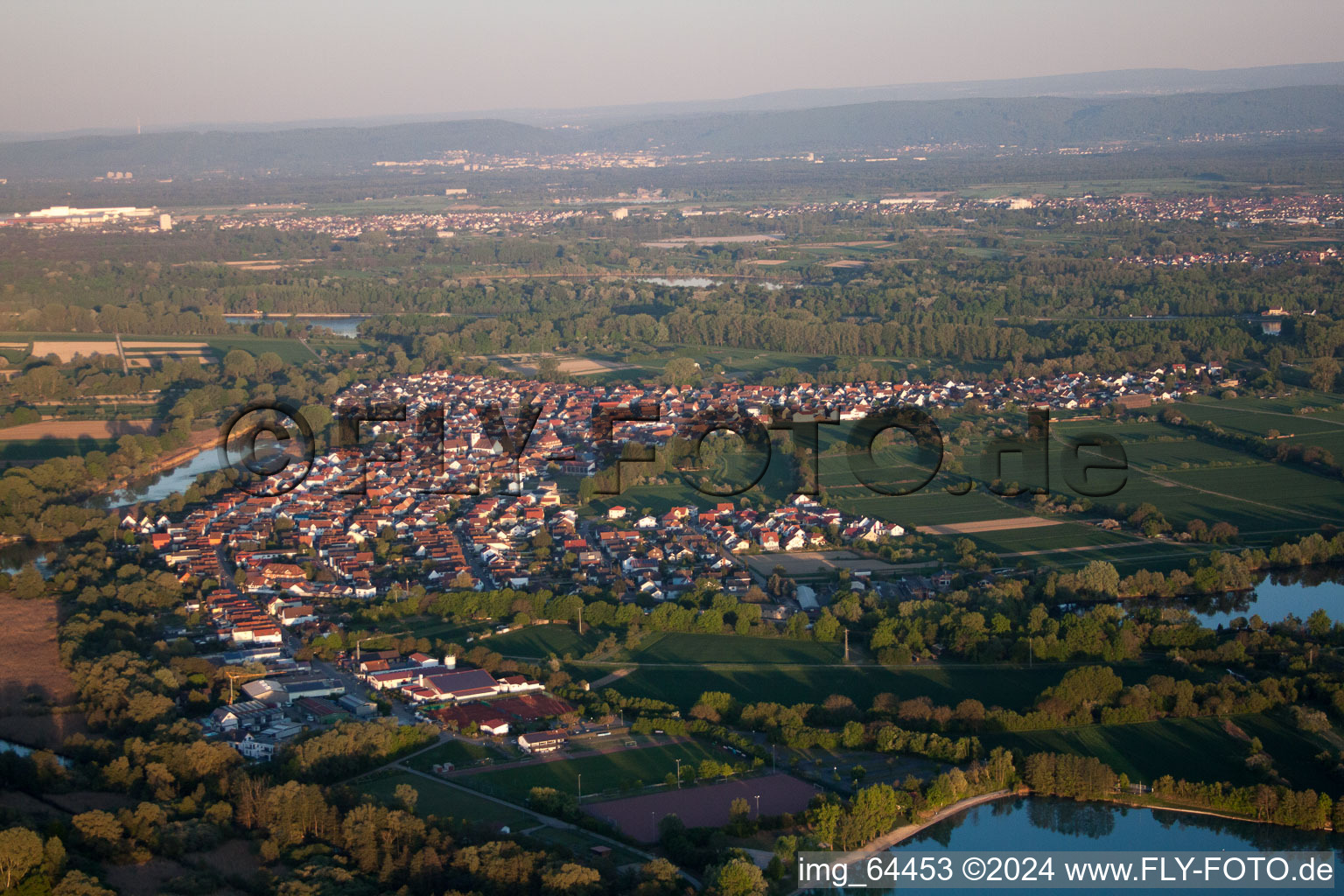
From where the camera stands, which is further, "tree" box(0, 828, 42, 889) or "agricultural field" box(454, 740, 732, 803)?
"agricultural field" box(454, 740, 732, 803)

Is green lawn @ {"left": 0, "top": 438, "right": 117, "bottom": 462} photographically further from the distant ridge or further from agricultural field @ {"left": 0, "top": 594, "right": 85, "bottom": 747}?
the distant ridge

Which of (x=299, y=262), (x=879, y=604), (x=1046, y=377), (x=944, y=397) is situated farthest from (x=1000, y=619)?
(x=299, y=262)

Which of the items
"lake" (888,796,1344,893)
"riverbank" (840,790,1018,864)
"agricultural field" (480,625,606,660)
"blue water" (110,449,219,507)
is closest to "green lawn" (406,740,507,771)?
"agricultural field" (480,625,606,660)

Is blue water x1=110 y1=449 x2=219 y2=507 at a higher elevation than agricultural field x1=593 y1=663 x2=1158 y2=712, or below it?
higher

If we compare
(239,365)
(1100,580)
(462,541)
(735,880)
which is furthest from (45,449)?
(735,880)

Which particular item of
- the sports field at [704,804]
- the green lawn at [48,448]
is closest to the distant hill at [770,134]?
the green lawn at [48,448]

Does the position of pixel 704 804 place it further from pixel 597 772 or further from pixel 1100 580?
pixel 1100 580

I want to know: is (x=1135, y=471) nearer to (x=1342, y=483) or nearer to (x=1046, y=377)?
(x=1342, y=483)
